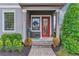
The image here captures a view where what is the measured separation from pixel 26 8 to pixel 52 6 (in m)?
0.69

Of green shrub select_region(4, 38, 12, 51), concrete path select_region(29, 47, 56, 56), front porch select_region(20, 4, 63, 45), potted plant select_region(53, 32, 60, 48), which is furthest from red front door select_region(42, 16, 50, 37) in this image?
green shrub select_region(4, 38, 12, 51)

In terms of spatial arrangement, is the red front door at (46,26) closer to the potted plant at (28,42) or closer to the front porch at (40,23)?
the front porch at (40,23)

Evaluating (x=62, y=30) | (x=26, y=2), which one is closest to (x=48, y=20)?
(x=62, y=30)

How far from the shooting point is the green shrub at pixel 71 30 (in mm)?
6762

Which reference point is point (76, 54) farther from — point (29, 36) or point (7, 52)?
point (7, 52)

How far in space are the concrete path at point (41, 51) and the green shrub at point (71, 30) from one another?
39cm

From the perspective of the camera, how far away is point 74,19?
6.79m

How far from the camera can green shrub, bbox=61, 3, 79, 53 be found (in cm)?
676

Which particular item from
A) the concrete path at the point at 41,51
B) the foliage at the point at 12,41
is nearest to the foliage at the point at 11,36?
the foliage at the point at 12,41

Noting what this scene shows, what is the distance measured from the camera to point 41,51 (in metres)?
7.09

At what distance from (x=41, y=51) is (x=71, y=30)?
3.12 ft

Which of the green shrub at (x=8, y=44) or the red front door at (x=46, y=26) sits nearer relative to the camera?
the green shrub at (x=8, y=44)

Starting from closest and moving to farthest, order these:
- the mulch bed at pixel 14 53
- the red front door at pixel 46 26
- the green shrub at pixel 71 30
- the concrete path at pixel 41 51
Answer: the green shrub at pixel 71 30 → the mulch bed at pixel 14 53 → the concrete path at pixel 41 51 → the red front door at pixel 46 26

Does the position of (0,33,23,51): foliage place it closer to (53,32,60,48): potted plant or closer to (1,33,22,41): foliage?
(1,33,22,41): foliage
